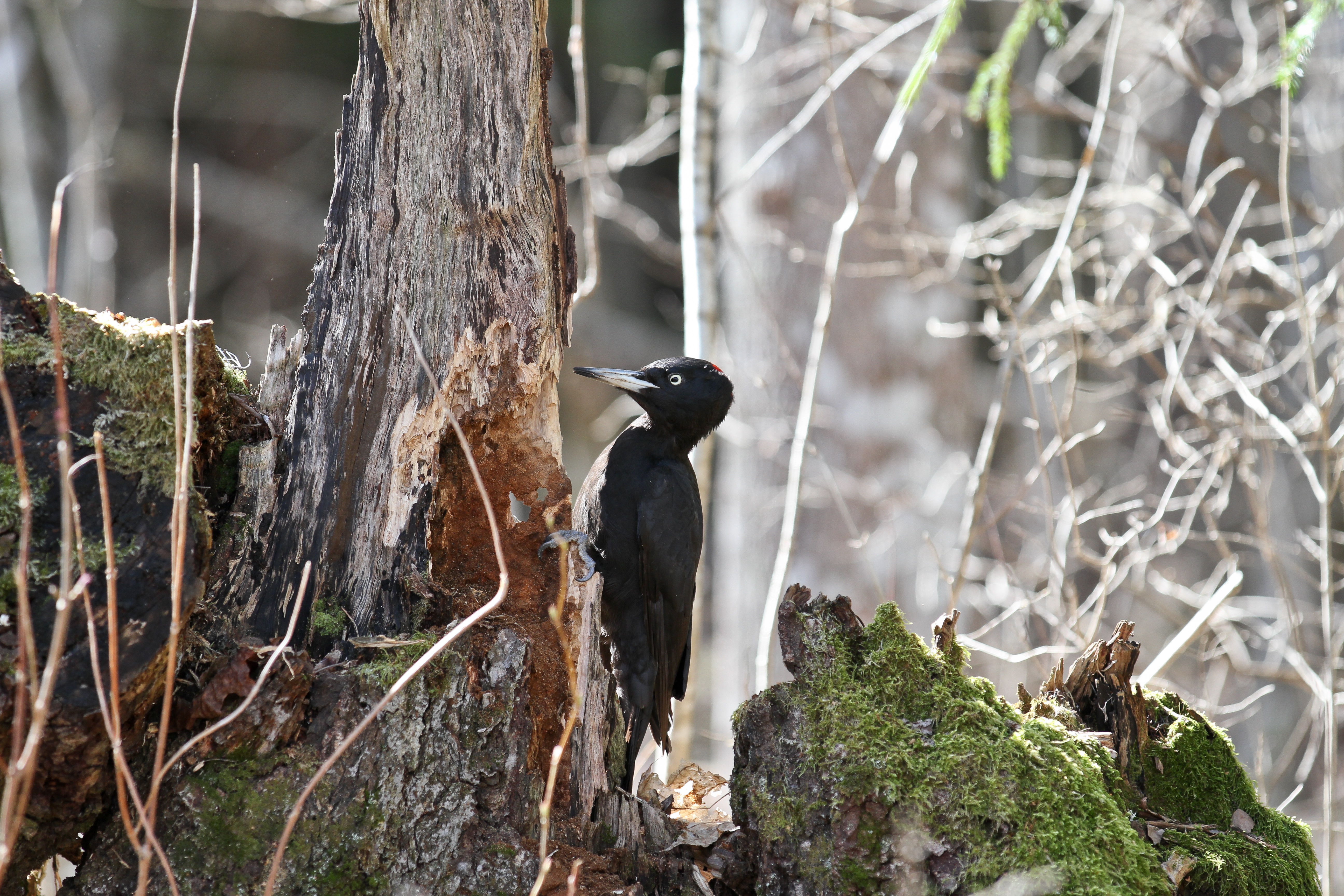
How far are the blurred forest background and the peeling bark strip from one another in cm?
119

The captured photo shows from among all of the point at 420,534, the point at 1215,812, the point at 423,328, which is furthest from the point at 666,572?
the point at 1215,812

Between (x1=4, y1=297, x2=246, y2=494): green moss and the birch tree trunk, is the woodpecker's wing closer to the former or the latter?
(x1=4, y1=297, x2=246, y2=494): green moss

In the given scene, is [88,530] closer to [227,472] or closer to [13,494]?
[13,494]

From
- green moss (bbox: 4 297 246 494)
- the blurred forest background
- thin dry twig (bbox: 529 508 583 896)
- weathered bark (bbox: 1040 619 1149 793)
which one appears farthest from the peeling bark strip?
weathered bark (bbox: 1040 619 1149 793)

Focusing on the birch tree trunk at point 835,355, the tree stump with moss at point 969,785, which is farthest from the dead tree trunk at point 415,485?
the birch tree trunk at point 835,355

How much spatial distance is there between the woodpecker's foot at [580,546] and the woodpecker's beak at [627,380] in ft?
1.67

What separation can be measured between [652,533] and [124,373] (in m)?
1.73

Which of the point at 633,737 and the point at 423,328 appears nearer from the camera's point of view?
the point at 423,328

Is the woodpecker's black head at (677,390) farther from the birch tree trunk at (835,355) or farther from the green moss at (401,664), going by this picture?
the birch tree trunk at (835,355)

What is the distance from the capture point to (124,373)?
2.04 metres

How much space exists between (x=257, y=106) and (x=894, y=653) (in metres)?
11.9

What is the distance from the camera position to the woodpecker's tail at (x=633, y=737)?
105 inches

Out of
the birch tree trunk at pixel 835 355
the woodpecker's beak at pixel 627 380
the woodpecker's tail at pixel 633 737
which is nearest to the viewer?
the woodpecker's tail at pixel 633 737

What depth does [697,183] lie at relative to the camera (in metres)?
3.96
